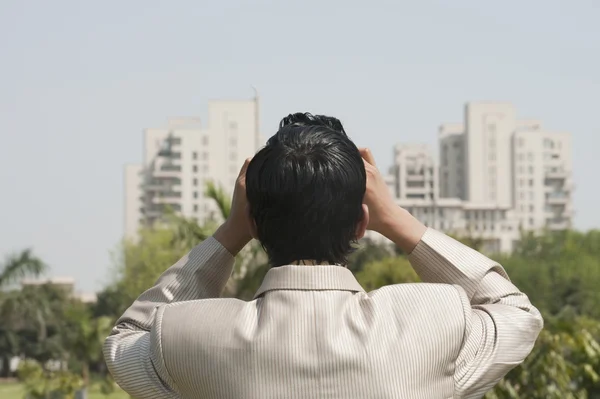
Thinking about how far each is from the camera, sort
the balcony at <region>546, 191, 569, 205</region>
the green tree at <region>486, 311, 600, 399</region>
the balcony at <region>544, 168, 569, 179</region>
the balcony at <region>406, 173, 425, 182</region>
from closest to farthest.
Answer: the green tree at <region>486, 311, 600, 399</region>
the balcony at <region>544, 168, 569, 179</region>
the balcony at <region>546, 191, 569, 205</region>
the balcony at <region>406, 173, 425, 182</region>

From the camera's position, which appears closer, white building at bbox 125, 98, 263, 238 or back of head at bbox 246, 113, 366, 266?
back of head at bbox 246, 113, 366, 266

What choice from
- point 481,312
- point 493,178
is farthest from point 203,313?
point 493,178

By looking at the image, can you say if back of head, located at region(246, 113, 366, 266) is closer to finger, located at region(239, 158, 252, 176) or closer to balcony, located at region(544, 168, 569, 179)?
finger, located at region(239, 158, 252, 176)

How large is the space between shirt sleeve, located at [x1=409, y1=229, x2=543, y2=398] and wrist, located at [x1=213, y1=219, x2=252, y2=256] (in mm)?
246

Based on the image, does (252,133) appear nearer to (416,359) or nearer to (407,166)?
(407,166)

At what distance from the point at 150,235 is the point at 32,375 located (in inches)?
1653

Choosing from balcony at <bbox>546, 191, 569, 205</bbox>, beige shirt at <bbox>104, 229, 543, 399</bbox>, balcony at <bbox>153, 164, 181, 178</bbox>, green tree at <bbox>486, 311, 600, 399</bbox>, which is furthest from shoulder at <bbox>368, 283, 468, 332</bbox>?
balcony at <bbox>546, 191, 569, 205</bbox>

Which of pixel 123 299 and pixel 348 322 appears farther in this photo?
pixel 123 299

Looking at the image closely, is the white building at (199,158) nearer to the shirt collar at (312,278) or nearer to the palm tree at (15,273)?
the palm tree at (15,273)

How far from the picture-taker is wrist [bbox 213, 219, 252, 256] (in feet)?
5.80

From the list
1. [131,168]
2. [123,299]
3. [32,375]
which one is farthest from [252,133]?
[32,375]

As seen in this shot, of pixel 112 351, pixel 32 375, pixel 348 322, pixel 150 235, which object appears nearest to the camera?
pixel 348 322

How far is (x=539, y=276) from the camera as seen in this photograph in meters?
58.1

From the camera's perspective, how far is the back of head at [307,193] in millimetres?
1663
